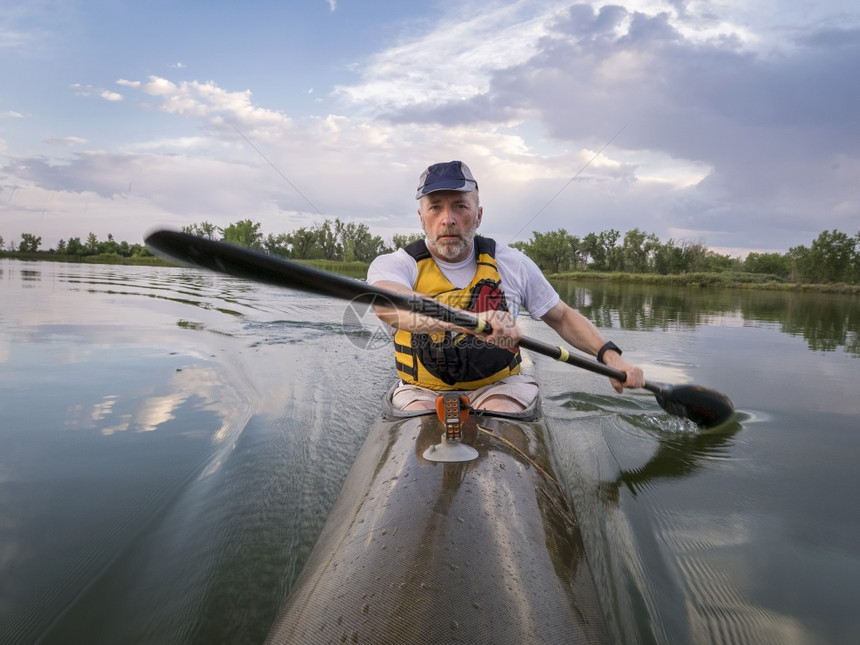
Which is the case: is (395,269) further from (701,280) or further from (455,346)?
(701,280)

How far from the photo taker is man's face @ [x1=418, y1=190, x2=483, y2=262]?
349 cm

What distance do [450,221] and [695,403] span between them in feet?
9.29

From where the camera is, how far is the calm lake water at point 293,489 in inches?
92.1

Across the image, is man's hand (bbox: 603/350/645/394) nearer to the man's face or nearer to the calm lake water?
the calm lake water

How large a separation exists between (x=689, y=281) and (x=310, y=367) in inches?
1765

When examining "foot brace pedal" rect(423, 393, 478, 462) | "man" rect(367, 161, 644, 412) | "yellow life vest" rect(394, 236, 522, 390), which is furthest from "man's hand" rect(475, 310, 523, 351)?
"foot brace pedal" rect(423, 393, 478, 462)

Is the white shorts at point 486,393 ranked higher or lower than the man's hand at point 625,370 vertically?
lower

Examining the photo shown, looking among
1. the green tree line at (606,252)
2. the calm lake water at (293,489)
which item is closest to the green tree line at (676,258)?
the green tree line at (606,252)

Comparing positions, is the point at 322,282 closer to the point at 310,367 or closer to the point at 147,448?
the point at 147,448

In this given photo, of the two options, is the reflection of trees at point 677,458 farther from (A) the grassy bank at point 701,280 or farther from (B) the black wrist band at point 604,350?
(A) the grassy bank at point 701,280

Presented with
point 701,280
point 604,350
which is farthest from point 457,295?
point 701,280

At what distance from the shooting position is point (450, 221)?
347cm

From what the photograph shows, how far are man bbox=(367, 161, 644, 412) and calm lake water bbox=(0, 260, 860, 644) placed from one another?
921mm

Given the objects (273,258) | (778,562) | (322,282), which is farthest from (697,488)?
(273,258)
